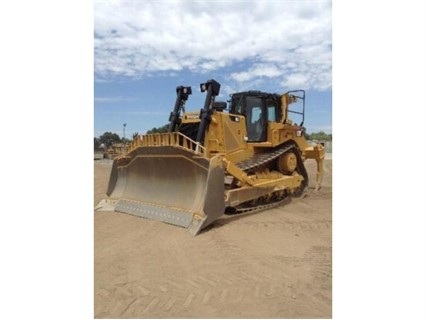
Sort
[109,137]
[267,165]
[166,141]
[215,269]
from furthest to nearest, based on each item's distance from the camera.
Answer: [267,165] < [109,137] < [166,141] < [215,269]

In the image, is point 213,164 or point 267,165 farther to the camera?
point 267,165

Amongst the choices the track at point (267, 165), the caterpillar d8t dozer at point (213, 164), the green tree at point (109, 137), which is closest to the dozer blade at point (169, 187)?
the caterpillar d8t dozer at point (213, 164)

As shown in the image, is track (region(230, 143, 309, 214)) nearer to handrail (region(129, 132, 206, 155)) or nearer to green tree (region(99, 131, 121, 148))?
handrail (region(129, 132, 206, 155))

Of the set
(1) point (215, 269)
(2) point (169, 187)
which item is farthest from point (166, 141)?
(1) point (215, 269)

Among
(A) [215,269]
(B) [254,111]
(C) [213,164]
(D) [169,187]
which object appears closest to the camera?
(A) [215,269]

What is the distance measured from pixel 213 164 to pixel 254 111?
116 inches

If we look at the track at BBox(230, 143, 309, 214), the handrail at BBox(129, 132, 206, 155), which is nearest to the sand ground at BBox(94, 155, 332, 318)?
the track at BBox(230, 143, 309, 214)

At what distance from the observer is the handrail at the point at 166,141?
5.61m

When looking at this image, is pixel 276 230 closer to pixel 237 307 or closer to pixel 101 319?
pixel 237 307

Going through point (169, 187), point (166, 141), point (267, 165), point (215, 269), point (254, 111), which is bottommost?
point (215, 269)

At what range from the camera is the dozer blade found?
529 cm

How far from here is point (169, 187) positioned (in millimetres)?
6016

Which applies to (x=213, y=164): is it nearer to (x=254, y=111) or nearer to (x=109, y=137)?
(x=109, y=137)

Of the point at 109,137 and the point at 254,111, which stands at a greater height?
the point at 254,111
